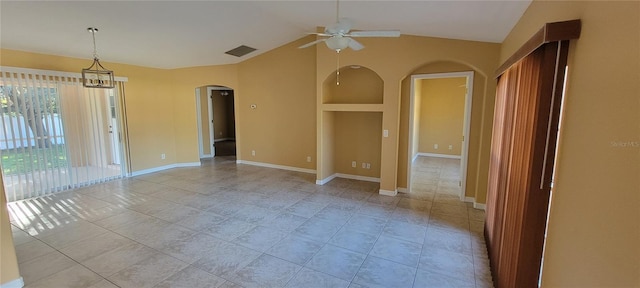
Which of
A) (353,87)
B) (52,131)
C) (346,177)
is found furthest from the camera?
(346,177)

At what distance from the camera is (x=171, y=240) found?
10.8 feet

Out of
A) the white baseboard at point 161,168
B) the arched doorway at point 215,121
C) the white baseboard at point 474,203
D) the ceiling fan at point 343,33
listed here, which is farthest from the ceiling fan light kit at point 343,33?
the white baseboard at point 161,168

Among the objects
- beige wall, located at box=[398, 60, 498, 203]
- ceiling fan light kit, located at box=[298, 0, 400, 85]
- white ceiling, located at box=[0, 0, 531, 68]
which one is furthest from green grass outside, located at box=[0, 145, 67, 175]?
beige wall, located at box=[398, 60, 498, 203]

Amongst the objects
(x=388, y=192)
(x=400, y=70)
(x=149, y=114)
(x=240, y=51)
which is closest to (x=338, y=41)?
(x=400, y=70)

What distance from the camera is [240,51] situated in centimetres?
623

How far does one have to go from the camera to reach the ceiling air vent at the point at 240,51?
602cm

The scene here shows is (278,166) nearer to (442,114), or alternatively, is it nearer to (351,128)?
(351,128)

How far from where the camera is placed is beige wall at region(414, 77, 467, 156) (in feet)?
26.7

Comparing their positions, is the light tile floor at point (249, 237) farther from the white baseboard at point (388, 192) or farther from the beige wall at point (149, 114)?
the beige wall at point (149, 114)

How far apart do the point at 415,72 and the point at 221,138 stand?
9.50 metres

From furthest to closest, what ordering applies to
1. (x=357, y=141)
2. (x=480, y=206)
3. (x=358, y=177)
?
1. (x=358, y=177)
2. (x=357, y=141)
3. (x=480, y=206)

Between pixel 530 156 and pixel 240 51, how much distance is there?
596 centimetres

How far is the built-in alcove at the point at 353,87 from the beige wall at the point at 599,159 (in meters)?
3.79

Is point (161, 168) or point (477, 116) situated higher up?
point (477, 116)
